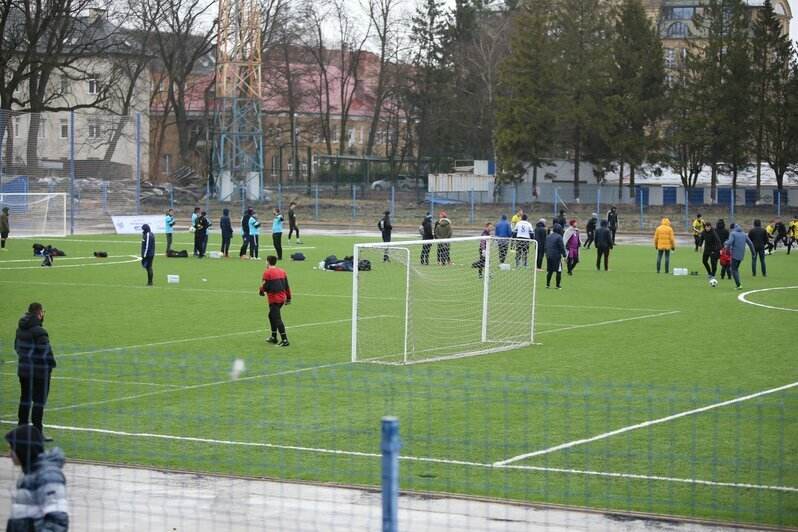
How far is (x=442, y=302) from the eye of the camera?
24094 mm

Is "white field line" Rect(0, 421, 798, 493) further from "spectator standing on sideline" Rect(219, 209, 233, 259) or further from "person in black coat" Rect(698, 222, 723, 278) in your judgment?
"spectator standing on sideline" Rect(219, 209, 233, 259)

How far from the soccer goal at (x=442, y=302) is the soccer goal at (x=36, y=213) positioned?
27703 mm

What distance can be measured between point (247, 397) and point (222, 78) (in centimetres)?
6204

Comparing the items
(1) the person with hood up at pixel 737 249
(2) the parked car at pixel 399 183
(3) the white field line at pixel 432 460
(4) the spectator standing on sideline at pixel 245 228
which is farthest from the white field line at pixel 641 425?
(2) the parked car at pixel 399 183

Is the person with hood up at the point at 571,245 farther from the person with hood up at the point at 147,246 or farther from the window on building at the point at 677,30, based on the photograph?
the window on building at the point at 677,30

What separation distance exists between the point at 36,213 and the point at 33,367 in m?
41.8

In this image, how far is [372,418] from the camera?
14266 millimetres

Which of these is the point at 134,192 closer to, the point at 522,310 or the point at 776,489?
the point at 522,310

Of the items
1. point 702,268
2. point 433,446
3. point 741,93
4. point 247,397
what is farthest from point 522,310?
point 741,93

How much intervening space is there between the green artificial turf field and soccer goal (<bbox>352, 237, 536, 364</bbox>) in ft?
2.16

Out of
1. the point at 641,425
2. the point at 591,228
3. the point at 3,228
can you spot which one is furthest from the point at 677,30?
the point at 641,425

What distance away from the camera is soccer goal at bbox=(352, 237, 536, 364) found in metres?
19.5

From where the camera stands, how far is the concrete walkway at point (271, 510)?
9469 millimetres

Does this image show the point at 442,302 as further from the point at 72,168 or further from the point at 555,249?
the point at 72,168
